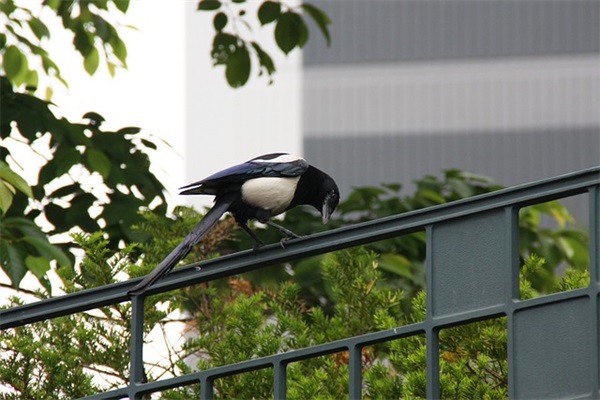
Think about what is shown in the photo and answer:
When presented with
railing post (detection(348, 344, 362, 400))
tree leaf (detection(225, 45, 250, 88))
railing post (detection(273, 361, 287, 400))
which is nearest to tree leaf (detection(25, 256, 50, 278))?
railing post (detection(273, 361, 287, 400))

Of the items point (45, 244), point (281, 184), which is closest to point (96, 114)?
point (45, 244)

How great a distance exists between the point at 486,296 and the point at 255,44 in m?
4.21

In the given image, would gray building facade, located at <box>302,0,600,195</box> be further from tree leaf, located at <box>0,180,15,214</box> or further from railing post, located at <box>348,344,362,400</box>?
railing post, located at <box>348,344,362,400</box>

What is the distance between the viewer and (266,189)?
5.38 meters

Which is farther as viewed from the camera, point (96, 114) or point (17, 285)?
point (96, 114)

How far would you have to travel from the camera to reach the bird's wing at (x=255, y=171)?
16.8 ft

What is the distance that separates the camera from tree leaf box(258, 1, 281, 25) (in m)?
7.59

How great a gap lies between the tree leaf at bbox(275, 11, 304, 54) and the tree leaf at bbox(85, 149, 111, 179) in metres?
1.45

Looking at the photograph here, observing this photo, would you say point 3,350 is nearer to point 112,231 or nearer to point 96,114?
point 112,231

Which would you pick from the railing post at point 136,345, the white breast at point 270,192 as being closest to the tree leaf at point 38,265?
the white breast at point 270,192

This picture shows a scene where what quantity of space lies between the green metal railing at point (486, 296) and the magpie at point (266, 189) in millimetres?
784

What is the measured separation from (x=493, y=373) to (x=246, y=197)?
120 cm

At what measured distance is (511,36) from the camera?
4116 centimetres

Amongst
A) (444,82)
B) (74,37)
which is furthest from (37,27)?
(444,82)
